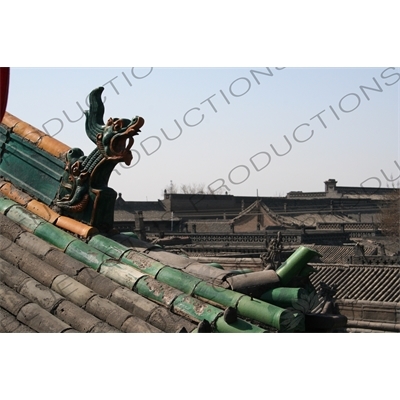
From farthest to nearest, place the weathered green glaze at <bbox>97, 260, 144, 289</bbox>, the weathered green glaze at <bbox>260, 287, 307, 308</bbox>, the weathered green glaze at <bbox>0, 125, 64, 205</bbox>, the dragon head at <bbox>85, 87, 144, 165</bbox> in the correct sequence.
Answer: the weathered green glaze at <bbox>0, 125, 64, 205</bbox>, the dragon head at <bbox>85, 87, 144, 165</bbox>, the weathered green glaze at <bbox>97, 260, 144, 289</bbox>, the weathered green glaze at <bbox>260, 287, 307, 308</bbox>

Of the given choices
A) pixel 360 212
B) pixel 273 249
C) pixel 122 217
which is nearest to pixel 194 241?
pixel 122 217

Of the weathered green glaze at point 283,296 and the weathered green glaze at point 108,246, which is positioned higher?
the weathered green glaze at point 108,246

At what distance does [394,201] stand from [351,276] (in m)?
20.0

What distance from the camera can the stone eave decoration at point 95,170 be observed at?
5.62 m

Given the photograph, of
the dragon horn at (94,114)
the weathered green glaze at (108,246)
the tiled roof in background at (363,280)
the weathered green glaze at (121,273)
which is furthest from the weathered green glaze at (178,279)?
the tiled roof in background at (363,280)

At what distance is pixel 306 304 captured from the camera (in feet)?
16.4

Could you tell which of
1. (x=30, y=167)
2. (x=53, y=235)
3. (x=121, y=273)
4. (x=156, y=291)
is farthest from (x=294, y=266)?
(x=30, y=167)

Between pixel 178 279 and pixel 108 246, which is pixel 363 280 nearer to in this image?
pixel 108 246

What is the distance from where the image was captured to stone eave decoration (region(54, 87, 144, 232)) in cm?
562

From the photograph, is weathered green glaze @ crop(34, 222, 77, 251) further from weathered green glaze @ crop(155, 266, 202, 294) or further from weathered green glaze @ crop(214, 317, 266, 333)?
weathered green glaze @ crop(214, 317, 266, 333)

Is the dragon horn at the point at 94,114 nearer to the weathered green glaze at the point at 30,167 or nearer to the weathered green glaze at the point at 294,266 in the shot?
the weathered green glaze at the point at 30,167

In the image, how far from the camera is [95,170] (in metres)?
5.71

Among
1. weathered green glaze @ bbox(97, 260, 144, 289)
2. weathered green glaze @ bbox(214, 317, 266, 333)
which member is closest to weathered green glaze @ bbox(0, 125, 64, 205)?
weathered green glaze @ bbox(97, 260, 144, 289)

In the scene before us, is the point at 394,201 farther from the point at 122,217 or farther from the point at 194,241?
the point at 122,217
